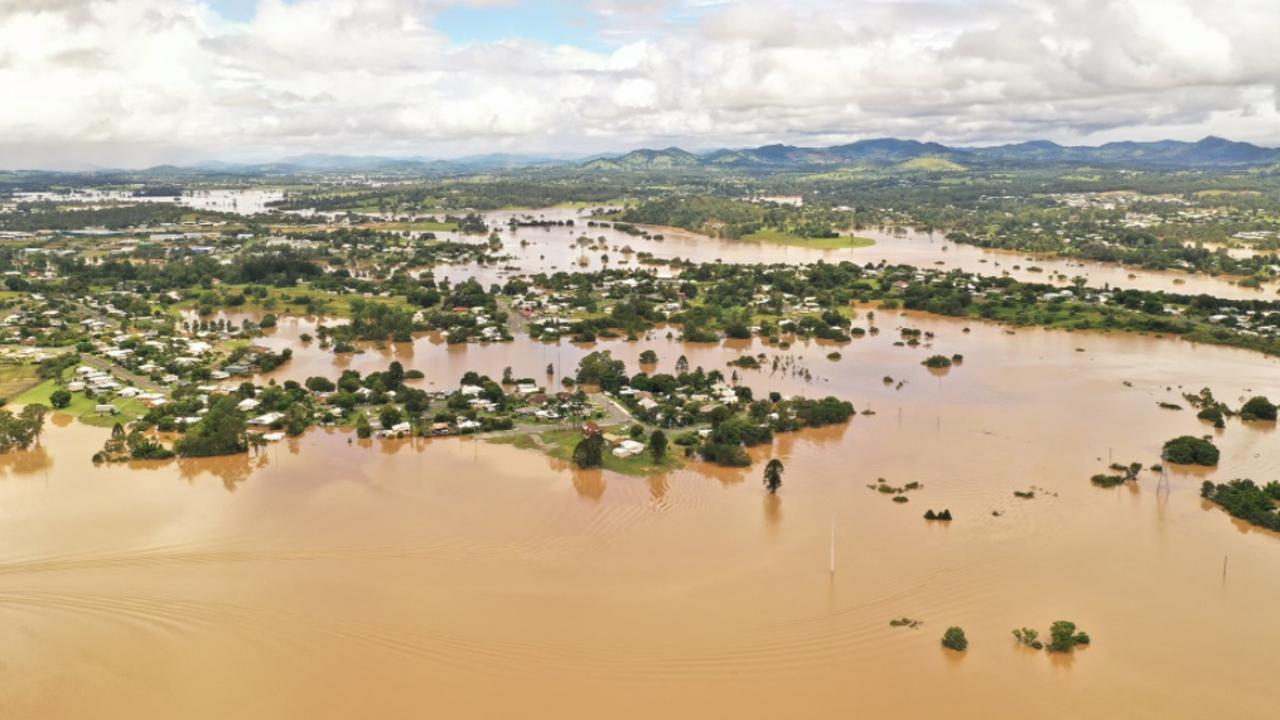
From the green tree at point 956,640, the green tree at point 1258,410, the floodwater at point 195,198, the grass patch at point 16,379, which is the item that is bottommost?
the green tree at point 956,640

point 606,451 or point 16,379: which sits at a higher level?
point 16,379

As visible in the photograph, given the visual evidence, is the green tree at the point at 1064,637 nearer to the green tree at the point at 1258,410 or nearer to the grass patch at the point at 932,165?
the green tree at the point at 1258,410

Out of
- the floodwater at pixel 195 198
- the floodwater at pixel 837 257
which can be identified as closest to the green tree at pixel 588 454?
the floodwater at pixel 837 257

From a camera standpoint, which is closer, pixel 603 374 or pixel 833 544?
pixel 833 544

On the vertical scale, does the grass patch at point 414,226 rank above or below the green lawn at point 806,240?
above

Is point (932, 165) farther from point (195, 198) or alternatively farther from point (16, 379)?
point (16, 379)

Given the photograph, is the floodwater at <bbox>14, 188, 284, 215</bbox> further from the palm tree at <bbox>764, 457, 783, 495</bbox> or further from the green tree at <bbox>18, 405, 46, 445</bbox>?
the palm tree at <bbox>764, 457, 783, 495</bbox>

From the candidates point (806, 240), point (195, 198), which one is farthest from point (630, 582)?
point (195, 198)
